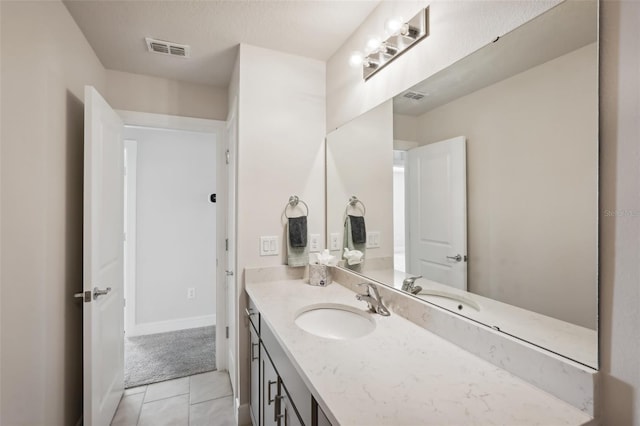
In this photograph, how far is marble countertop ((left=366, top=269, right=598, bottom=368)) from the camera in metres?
0.72

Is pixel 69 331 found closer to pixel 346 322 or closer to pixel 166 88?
pixel 346 322

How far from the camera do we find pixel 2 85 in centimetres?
107

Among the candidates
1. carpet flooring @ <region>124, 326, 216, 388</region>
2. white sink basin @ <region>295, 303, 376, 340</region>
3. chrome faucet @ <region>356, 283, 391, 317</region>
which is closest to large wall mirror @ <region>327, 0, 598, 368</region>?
chrome faucet @ <region>356, 283, 391, 317</region>

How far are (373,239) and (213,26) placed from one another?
5.02 feet

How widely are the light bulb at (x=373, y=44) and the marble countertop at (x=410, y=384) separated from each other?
1.33m

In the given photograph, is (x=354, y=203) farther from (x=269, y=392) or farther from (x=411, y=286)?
(x=269, y=392)

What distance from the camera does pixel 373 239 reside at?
165cm

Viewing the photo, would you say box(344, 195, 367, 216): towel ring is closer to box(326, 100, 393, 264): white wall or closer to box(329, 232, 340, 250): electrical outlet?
box(326, 100, 393, 264): white wall

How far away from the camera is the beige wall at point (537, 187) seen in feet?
2.41

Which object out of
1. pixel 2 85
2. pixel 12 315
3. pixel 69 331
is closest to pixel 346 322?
pixel 12 315

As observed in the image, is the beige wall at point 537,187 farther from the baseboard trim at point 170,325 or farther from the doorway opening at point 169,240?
the baseboard trim at point 170,325

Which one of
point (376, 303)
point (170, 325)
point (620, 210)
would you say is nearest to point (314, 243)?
point (376, 303)

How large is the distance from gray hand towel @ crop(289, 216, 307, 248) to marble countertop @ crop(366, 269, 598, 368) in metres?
0.99

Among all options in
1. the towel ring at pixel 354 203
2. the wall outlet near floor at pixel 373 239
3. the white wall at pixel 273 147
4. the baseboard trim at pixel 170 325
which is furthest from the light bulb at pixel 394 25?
the baseboard trim at pixel 170 325
